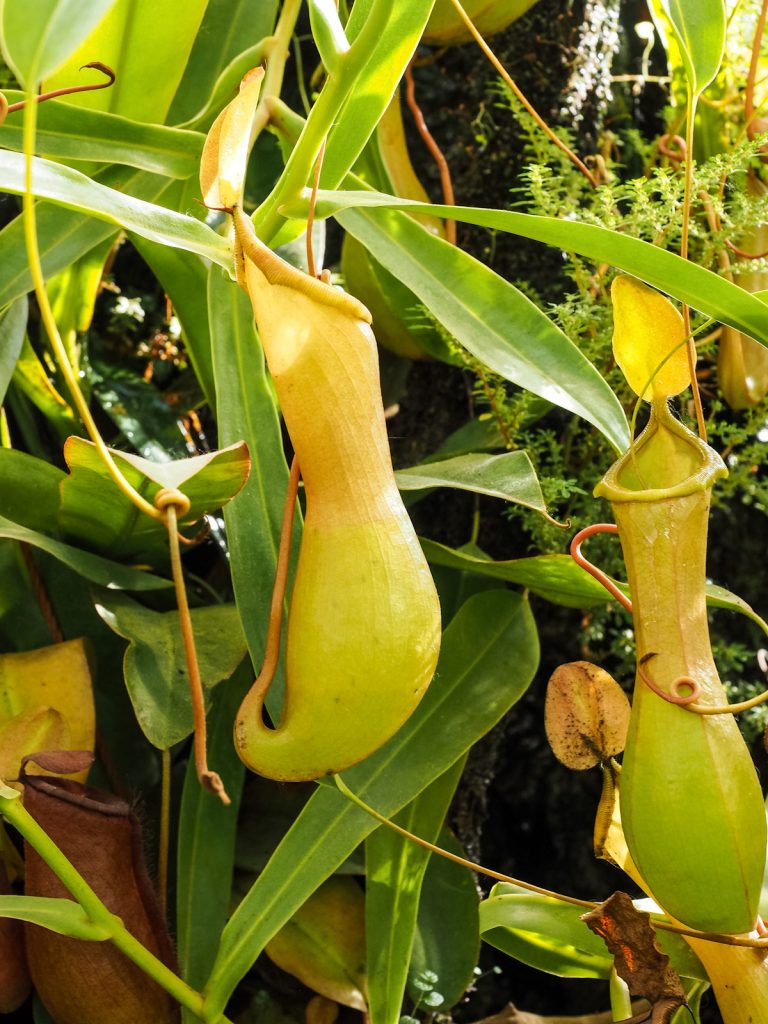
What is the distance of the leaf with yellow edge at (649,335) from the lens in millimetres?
602

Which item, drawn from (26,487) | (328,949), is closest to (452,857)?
(328,949)

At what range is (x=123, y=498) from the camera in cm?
72

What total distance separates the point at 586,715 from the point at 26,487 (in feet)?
1.55

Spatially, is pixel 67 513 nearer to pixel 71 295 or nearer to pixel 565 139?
pixel 71 295

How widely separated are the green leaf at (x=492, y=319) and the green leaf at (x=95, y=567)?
1.02 feet

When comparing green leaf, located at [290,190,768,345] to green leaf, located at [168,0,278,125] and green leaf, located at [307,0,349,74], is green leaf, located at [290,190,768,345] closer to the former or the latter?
green leaf, located at [307,0,349,74]

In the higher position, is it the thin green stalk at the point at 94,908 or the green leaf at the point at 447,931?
the thin green stalk at the point at 94,908

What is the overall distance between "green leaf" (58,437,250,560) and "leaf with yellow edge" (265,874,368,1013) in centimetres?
33

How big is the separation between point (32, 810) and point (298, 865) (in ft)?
0.62

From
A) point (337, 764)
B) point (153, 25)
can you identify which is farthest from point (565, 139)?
point (337, 764)

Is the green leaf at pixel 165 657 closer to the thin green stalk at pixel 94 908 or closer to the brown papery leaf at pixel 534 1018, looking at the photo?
the thin green stalk at pixel 94 908

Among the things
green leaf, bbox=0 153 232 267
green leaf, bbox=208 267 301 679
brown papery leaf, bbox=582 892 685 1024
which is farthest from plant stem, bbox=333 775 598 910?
green leaf, bbox=0 153 232 267

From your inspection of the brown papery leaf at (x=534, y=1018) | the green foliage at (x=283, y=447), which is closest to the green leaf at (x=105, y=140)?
the green foliage at (x=283, y=447)

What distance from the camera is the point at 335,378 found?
497 mm
